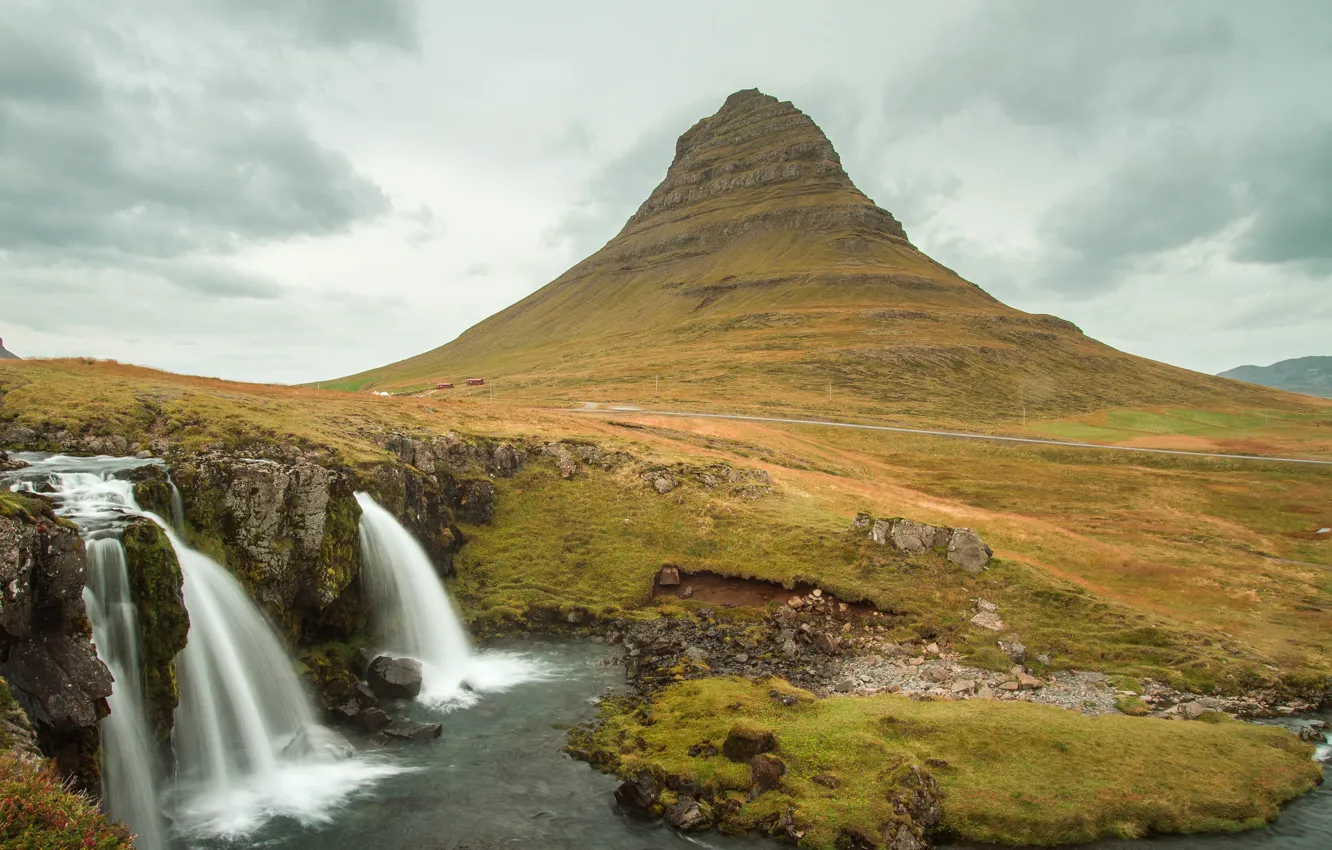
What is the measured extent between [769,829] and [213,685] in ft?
63.4

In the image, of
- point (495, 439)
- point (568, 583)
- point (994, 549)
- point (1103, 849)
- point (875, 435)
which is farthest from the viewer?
point (875, 435)

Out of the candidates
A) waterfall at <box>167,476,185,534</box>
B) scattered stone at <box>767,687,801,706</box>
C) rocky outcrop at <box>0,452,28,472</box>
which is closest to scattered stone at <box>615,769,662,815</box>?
scattered stone at <box>767,687,801,706</box>

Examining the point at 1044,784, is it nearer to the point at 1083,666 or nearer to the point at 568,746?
the point at 1083,666

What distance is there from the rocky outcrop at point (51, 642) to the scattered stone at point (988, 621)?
36.6 m

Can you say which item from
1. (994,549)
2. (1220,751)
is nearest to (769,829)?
(1220,751)

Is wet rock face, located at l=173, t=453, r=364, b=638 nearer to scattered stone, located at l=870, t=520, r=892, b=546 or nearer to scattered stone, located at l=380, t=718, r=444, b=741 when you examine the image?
scattered stone, located at l=380, t=718, r=444, b=741

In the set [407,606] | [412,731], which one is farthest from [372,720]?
[407,606]

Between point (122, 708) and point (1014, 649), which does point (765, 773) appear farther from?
point (122, 708)

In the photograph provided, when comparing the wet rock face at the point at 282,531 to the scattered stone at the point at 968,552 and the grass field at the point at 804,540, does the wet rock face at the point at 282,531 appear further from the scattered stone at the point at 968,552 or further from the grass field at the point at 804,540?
the scattered stone at the point at 968,552

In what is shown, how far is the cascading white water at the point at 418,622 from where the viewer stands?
111 ft

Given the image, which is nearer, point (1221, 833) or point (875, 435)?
point (1221, 833)

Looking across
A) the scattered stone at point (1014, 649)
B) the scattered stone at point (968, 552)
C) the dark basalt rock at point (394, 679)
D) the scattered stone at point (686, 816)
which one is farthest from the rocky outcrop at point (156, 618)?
the scattered stone at point (968, 552)

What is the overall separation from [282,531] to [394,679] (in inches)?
319

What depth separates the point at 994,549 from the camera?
1857 inches
